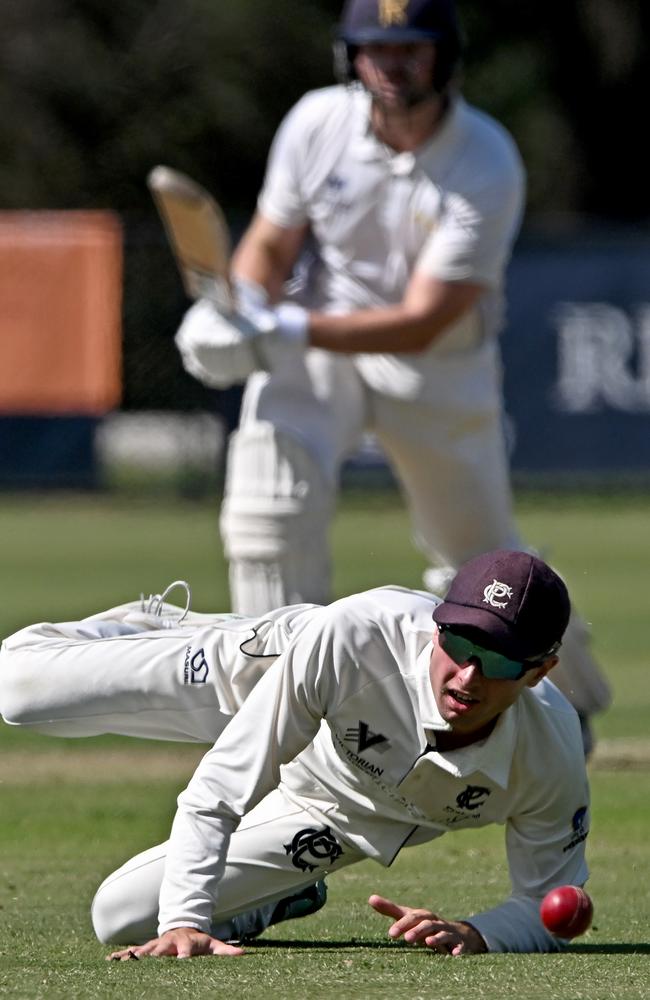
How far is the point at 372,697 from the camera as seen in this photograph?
169 inches

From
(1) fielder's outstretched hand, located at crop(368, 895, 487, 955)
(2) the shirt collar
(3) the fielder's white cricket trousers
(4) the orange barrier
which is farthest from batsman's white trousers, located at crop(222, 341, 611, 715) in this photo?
(4) the orange barrier

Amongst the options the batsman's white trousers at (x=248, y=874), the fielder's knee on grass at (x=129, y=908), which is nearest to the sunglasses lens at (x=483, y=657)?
the batsman's white trousers at (x=248, y=874)

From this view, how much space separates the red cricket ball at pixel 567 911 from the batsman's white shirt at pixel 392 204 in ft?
9.91

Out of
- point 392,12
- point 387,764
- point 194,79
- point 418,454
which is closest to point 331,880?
point 387,764

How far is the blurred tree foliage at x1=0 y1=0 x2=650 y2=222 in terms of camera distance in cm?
2805

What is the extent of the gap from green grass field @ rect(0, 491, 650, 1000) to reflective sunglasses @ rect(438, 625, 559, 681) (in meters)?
0.58

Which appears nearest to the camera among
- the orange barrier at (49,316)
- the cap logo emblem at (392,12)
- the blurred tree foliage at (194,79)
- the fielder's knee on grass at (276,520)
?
the fielder's knee on grass at (276,520)

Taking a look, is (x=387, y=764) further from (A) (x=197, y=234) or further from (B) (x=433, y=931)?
(A) (x=197, y=234)

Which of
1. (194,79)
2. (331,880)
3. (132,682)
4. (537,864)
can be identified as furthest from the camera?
(194,79)

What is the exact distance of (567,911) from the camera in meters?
4.16

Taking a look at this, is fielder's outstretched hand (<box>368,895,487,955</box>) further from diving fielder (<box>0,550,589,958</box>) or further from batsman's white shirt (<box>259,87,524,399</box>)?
batsman's white shirt (<box>259,87,524,399</box>)

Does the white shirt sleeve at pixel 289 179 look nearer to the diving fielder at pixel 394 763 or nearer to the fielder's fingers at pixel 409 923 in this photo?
the diving fielder at pixel 394 763

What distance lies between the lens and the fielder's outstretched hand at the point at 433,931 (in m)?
4.26

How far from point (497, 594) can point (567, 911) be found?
64cm
